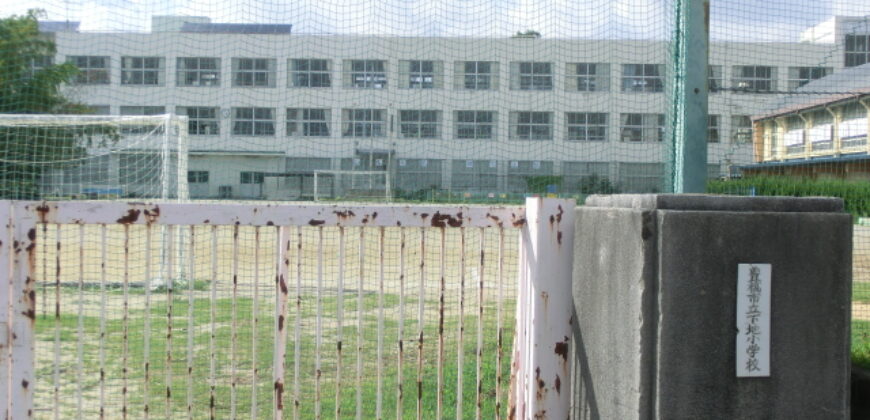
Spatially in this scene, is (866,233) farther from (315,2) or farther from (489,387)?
(315,2)

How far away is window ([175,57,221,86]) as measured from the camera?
7.18 metres

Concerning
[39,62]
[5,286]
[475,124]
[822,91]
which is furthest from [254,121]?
[822,91]

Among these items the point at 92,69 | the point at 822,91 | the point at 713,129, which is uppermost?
the point at 92,69

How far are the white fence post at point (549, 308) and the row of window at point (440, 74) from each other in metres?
2.50

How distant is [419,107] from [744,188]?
113 inches

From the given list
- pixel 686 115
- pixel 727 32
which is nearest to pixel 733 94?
pixel 727 32

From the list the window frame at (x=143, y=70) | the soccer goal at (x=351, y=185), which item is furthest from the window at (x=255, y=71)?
the soccer goal at (x=351, y=185)

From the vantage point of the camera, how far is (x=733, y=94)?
5883 mm

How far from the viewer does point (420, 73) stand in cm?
616

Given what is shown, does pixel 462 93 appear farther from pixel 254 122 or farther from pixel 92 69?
pixel 92 69

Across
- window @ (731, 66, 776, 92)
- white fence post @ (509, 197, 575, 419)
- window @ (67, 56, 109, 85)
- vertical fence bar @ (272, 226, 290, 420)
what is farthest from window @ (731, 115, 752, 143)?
window @ (67, 56, 109, 85)

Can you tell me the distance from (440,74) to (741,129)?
2.31 m

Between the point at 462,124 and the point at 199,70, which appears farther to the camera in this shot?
the point at 199,70

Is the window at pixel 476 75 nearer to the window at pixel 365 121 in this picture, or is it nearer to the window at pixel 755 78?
the window at pixel 365 121
